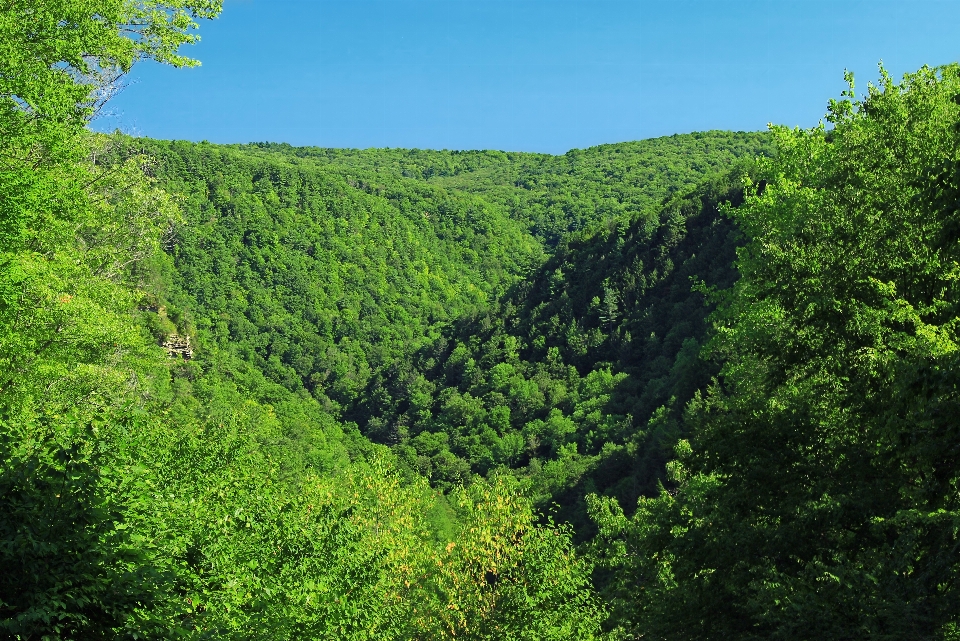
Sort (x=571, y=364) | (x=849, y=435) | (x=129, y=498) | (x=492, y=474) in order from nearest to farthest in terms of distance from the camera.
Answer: (x=129, y=498) → (x=849, y=435) → (x=492, y=474) → (x=571, y=364)

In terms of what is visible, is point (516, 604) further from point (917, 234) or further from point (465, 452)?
point (465, 452)

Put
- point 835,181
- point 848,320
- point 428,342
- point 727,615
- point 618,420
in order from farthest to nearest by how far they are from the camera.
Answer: point 428,342, point 618,420, point 835,181, point 727,615, point 848,320

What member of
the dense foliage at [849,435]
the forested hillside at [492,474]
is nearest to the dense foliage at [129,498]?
the forested hillside at [492,474]

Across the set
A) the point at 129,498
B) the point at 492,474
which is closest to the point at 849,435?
the point at 129,498

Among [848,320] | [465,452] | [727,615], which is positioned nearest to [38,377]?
[727,615]

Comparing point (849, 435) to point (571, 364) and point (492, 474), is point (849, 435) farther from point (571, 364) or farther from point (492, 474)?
point (571, 364)

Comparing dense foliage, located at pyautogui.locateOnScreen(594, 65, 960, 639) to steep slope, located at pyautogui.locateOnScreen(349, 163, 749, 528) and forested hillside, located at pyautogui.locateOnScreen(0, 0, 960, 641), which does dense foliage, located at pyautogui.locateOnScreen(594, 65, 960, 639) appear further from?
steep slope, located at pyautogui.locateOnScreen(349, 163, 749, 528)

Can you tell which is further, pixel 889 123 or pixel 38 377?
pixel 889 123

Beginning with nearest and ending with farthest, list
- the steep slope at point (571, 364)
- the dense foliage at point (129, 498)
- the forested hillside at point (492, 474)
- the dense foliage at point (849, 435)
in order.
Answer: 1. the dense foliage at point (129, 498)
2. the forested hillside at point (492, 474)
3. the dense foliage at point (849, 435)
4. the steep slope at point (571, 364)

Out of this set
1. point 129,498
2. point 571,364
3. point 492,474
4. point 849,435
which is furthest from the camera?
point 571,364

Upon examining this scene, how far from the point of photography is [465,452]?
423 feet

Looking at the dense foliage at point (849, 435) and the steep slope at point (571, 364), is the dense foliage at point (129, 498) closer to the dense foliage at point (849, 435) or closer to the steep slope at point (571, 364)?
the dense foliage at point (849, 435)

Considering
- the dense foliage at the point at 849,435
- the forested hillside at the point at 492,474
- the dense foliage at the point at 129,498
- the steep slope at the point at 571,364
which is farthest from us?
the steep slope at the point at 571,364

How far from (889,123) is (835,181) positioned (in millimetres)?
2369
